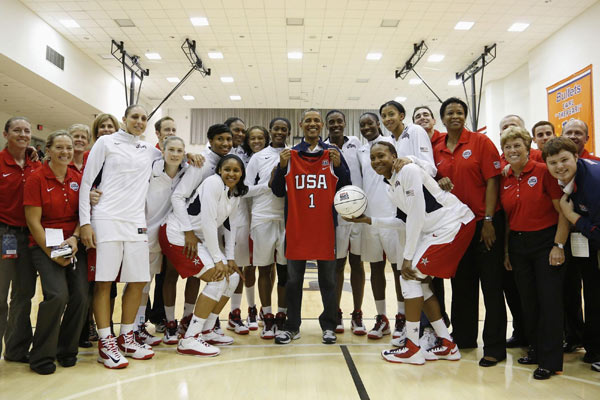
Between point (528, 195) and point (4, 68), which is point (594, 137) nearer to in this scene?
point (528, 195)

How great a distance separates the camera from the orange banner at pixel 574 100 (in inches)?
361

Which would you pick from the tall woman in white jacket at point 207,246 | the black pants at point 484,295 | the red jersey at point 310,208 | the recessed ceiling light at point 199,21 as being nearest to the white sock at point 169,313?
the tall woman in white jacket at point 207,246

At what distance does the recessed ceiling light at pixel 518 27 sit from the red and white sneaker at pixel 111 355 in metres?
11.9

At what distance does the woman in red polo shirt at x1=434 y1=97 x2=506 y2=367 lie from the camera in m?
3.04

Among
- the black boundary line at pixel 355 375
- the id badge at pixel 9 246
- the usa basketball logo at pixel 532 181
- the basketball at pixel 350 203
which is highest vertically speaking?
the usa basketball logo at pixel 532 181

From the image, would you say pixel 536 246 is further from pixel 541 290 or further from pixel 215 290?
pixel 215 290

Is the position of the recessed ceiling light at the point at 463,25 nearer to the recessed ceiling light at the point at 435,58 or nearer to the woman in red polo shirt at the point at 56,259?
the recessed ceiling light at the point at 435,58

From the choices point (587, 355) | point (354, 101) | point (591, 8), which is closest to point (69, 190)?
point (587, 355)

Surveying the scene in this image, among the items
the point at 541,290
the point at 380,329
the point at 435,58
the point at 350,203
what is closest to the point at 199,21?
the point at 435,58

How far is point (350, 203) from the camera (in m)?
3.10

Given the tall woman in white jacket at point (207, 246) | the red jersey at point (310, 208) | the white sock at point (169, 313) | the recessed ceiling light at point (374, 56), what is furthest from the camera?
the recessed ceiling light at point (374, 56)

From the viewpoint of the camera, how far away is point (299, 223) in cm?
345

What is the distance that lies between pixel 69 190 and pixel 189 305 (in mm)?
1413

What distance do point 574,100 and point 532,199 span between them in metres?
8.91
